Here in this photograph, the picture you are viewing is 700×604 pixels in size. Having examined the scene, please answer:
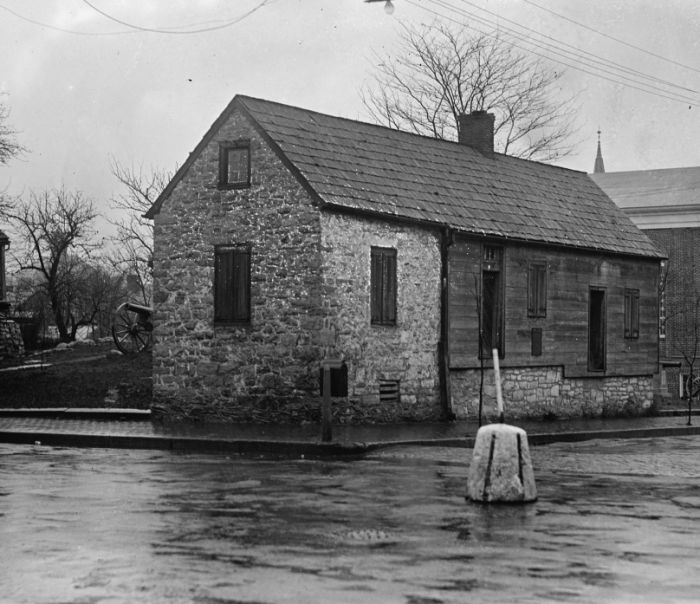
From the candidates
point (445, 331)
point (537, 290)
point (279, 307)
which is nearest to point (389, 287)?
point (445, 331)

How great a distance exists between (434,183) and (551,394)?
6246 millimetres

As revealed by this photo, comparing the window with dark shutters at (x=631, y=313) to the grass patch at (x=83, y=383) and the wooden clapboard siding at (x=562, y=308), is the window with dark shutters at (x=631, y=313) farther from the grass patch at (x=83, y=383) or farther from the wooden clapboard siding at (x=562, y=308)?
the grass patch at (x=83, y=383)

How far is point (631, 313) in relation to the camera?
34.9 meters

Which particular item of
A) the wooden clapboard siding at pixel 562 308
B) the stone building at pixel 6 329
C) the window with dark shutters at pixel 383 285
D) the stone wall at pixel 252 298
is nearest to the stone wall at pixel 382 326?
the window with dark shutters at pixel 383 285

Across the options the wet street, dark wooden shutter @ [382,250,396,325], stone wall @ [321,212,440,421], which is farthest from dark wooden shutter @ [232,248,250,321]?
the wet street

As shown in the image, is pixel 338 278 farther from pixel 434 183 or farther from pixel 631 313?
pixel 631 313

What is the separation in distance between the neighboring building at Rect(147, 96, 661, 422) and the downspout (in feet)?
0.12

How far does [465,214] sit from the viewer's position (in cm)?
2875

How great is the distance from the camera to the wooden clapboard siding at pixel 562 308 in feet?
92.2

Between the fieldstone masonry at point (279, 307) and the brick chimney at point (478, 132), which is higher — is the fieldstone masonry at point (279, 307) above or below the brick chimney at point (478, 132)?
below

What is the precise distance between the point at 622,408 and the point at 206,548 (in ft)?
86.2

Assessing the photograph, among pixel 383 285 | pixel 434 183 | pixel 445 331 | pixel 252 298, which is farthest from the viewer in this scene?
pixel 434 183

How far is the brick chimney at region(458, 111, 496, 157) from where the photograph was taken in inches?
1348

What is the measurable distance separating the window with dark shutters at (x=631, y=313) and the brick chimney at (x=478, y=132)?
5.59 metres
